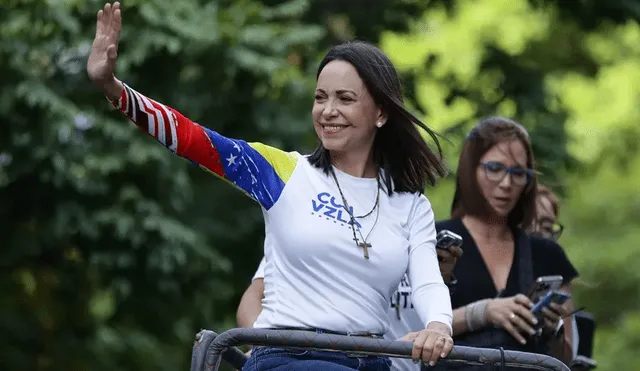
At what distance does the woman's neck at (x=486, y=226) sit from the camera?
20.7ft

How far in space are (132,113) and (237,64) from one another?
644 centimetres

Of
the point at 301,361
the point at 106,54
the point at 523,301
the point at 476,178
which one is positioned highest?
the point at 476,178

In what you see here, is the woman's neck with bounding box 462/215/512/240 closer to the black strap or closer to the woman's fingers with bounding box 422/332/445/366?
the black strap

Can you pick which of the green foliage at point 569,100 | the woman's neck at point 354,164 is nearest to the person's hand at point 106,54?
the woman's neck at point 354,164

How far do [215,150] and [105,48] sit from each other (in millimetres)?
432

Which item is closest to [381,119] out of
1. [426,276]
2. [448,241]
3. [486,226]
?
[426,276]

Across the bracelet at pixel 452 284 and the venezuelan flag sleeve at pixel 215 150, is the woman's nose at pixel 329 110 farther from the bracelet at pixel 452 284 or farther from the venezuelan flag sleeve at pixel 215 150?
the bracelet at pixel 452 284

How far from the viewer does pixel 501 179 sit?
20.9 ft

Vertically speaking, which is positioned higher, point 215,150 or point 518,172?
point 518,172

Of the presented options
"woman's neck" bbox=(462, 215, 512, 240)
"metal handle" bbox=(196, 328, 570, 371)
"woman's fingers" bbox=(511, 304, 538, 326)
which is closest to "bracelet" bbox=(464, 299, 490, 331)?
"woman's fingers" bbox=(511, 304, 538, 326)

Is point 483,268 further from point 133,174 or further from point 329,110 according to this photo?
point 133,174

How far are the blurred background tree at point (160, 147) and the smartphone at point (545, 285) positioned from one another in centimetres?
426

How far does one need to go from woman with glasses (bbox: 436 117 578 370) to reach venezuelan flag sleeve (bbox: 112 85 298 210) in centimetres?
160

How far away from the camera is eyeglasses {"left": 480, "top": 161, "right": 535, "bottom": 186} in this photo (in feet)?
20.9
